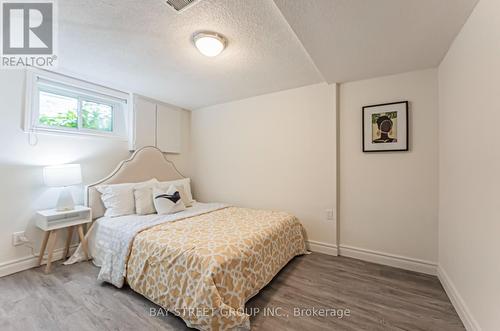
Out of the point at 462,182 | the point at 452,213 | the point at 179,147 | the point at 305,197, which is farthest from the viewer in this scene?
the point at 179,147

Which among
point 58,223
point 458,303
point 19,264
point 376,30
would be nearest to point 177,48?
point 376,30

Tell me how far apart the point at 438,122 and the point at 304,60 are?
5.00 ft

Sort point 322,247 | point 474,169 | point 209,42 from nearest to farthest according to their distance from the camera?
point 474,169
point 209,42
point 322,247

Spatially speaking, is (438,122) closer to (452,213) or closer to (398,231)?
(452,213)

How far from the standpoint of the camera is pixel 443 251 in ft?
6.97

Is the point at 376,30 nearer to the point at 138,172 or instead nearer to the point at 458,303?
the point at 458,303

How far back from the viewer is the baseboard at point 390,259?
230 cm

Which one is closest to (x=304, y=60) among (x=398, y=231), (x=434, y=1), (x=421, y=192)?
(x=434, y=1)

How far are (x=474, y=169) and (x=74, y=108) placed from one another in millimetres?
4168

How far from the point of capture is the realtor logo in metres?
1.60

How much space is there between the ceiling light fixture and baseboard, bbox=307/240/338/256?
8.41ft

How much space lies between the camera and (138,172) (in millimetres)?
3238

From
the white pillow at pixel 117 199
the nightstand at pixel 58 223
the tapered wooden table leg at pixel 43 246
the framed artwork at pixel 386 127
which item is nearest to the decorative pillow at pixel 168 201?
the white pillow at pixel 117 199

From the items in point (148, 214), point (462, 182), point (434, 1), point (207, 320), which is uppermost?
point (434, 1)
